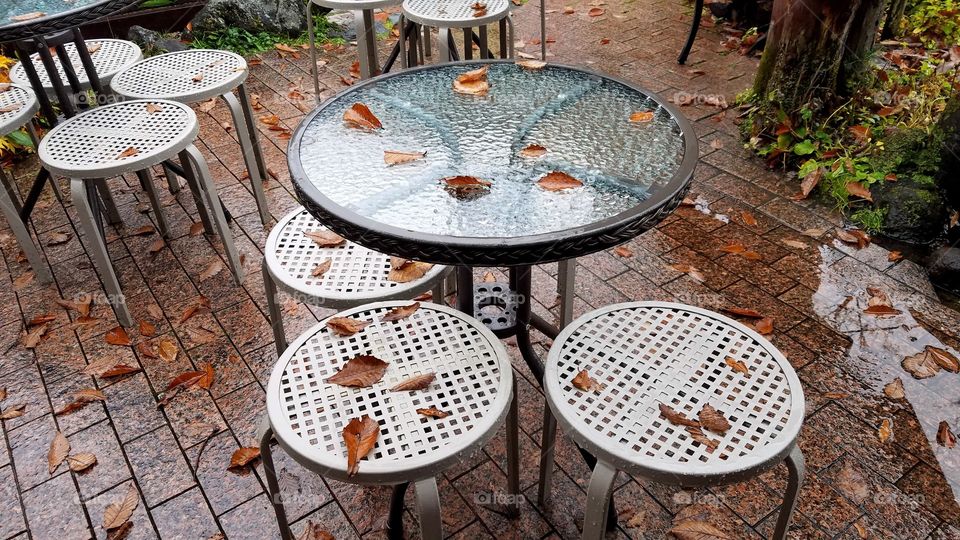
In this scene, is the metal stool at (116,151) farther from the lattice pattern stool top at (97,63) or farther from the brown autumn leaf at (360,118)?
the brown autumn leaf at (360,118)

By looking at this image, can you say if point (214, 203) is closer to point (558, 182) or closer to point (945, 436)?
point (558, 182)

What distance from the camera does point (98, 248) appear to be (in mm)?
2918

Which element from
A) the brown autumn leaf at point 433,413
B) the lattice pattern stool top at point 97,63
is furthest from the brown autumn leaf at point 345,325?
the lattice pattern stool top at point 97,63

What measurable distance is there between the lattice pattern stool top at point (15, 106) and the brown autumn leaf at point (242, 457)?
181 centimetres

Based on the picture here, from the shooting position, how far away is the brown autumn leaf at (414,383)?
170 centimetres

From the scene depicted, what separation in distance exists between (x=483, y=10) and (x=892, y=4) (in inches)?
133

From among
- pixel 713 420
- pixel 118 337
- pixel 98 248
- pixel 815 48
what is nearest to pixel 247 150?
pixel 98 248

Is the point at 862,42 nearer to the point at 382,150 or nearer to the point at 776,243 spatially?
the point at 776,243

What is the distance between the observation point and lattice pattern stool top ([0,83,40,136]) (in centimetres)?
307

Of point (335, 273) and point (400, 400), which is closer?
point (400, 400)

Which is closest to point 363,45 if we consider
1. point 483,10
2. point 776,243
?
point 483,10

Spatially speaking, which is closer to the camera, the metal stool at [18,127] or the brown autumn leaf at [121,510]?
the brown autumn leaf at [121,510]

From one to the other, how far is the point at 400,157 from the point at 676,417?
998 mm

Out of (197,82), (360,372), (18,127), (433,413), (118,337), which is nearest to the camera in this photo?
(433,413)
